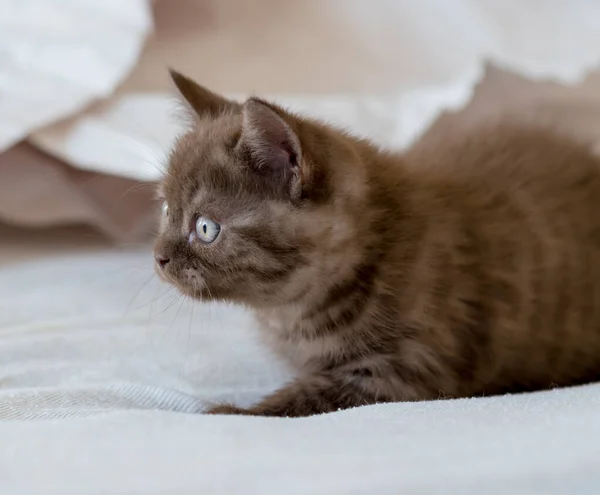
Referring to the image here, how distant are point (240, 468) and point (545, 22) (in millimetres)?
1813

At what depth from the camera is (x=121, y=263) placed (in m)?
1.54

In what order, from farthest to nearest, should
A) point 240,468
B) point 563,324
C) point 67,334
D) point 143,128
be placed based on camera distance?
point 143,128, point 67,334, point 563,324, point 240,468

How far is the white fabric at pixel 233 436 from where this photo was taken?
65cm

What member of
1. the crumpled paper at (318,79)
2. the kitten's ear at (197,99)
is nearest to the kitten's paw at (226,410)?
the kitten's ear at (197,99)

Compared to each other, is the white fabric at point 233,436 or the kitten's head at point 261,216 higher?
the kitten's head at point 261,216

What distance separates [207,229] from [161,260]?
0.08 meters

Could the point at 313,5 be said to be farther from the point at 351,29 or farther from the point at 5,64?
the point at 5,64

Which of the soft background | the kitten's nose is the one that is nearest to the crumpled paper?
the soft background

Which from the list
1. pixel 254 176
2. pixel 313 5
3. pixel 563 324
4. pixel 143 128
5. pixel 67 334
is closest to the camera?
pixel 254 176

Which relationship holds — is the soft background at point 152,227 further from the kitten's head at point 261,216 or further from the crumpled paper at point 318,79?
the kitten's head at point 261,216

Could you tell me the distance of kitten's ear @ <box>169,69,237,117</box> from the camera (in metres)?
1.10

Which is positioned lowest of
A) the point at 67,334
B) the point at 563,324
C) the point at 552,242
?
the point at 67,334

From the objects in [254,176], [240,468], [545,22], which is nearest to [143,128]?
[254,176]

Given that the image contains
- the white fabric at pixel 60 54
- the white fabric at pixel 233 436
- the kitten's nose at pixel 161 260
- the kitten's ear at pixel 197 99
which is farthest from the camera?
the white fabric at pixel 60 54
